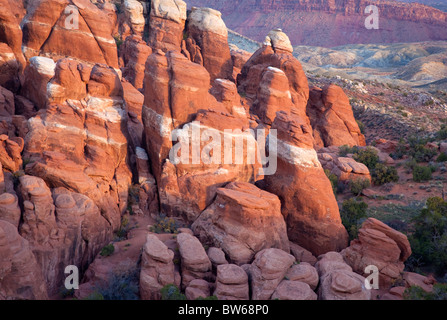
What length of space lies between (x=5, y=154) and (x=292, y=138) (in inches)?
504

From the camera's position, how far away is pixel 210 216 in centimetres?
1538

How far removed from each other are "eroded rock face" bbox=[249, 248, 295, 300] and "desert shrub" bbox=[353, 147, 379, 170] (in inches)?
717

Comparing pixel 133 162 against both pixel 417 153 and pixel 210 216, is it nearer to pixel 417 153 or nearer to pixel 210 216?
pixel 210 216

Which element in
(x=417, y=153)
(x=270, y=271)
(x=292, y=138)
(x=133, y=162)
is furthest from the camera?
(x=417, y=153)

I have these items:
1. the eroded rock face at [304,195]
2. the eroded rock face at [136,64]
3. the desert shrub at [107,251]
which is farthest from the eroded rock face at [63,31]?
the desert shrub at [107,251]

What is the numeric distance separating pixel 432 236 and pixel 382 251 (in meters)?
4.55

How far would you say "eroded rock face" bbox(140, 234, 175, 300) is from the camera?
11492mm

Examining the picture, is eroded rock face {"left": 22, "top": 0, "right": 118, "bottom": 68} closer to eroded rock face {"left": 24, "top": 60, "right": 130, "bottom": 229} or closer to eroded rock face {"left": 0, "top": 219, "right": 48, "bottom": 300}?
eroded rock face {"left": 24, "top": 60, "right": 130, "bottom": 229}

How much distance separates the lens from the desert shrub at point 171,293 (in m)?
10.7

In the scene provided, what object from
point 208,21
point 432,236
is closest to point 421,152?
point 432,236

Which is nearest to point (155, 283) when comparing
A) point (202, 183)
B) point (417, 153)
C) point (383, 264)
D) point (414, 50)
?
point (202, 183)

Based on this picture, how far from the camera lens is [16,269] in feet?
34.2

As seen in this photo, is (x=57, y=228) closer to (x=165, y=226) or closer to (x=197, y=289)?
(x=165, y=226)

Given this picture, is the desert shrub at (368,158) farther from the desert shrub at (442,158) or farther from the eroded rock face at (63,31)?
the eroded rock face at (63,31)
